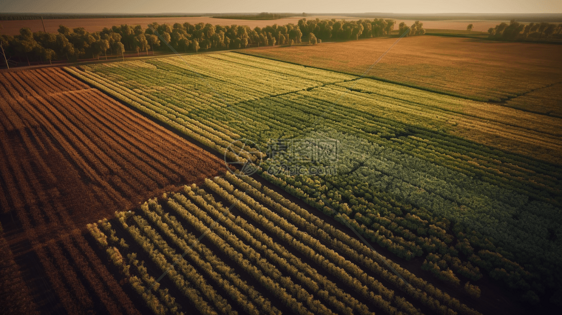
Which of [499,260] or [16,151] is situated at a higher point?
[16,151]

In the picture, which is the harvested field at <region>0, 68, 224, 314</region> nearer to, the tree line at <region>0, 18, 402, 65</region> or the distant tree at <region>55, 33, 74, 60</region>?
the distant tree at <region>55, 33, 74, 60</region>

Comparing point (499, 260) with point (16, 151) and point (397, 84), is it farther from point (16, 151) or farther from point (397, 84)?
point (397, 84)

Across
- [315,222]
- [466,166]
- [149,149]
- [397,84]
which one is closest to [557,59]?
[397,84]

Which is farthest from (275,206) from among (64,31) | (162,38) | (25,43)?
(162,38)

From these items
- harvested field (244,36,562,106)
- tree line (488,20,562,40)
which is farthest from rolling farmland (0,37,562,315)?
tree line (488,20,562,40)

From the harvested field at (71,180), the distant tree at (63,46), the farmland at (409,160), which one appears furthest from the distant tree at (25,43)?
the harvested field at (71,180)

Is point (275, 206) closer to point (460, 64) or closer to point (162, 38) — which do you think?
point (460, 64)

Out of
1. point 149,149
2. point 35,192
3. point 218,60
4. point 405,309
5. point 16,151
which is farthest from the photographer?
point 218,60
